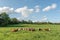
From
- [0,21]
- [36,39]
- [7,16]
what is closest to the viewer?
[36,39]

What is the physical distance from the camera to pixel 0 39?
50.5 feet

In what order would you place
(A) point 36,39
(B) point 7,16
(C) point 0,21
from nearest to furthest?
(A) point 36,39
(C) point 0,21
(B) point 7,16

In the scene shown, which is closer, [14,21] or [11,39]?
[11,39]

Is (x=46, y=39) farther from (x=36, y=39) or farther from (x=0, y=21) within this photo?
(x=0, y=21)

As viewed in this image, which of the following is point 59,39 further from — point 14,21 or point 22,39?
point 14,21

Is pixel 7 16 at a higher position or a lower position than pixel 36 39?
higher

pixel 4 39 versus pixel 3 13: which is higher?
pixel 3 13

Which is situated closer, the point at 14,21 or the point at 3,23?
the point at 3,23

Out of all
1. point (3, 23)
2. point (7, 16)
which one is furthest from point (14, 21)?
point (3, 23)

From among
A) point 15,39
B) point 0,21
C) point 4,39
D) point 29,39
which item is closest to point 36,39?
point 29,39

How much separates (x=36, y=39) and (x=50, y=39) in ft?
4.92

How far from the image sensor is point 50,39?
49.8 feet

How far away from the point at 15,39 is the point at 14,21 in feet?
218

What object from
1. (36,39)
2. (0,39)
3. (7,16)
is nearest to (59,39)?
(36,39)
